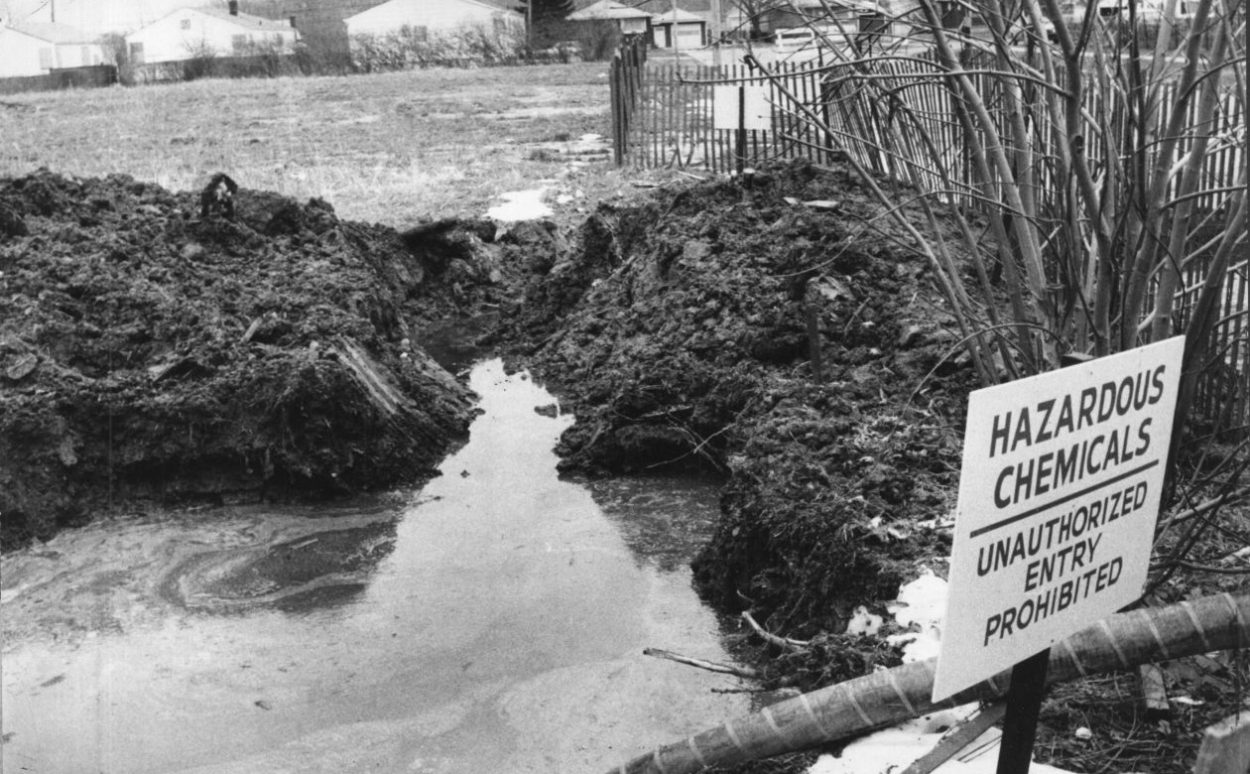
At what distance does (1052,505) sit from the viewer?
2.32 meters

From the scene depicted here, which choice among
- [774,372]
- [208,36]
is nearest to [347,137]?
[208,36]

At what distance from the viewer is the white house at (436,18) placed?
93.8ft

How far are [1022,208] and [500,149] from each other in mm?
17719

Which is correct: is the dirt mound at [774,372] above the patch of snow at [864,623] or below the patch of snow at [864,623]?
above

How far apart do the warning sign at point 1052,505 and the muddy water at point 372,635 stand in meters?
2.57

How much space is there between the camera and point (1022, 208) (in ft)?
13.9

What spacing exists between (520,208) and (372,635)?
10.6m

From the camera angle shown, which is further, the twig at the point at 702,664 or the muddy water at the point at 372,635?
the muddy water at the point at 372,635

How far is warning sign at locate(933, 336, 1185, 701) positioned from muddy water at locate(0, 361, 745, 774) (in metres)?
2.57

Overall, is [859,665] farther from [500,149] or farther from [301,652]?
[500,149]

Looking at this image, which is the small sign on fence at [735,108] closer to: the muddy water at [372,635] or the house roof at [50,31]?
the muddy water at [372,635]

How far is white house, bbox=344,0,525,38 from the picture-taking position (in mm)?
28594

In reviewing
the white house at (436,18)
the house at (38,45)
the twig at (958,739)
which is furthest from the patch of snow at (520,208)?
the white house at (436,18)

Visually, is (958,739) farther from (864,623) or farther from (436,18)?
(436,18)
